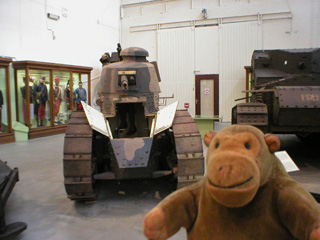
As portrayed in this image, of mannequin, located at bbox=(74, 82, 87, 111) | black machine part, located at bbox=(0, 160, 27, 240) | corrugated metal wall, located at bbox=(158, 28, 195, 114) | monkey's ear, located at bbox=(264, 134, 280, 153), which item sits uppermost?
corrugated metal wall, located at bbox=(158, 28, 195, 114)

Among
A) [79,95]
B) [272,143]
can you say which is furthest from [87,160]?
[79,95]

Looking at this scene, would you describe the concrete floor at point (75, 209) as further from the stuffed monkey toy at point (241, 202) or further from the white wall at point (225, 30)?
the white wall at point (225, 30)

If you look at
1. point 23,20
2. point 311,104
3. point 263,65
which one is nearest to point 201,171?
point 311,104

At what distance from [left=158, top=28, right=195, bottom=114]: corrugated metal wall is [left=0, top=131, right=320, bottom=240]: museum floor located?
7.87 m

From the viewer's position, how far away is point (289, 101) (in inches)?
202

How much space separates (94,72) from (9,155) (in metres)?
6.98

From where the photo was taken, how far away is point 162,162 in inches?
175

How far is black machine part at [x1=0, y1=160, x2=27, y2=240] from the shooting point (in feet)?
9.02

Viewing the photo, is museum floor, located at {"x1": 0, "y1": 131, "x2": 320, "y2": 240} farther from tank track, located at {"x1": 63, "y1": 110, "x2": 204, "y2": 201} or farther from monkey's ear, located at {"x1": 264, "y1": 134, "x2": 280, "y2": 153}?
monkey's ear, located at {"x1": 264, "y1": 134, "x2": 280, "y2": 153}

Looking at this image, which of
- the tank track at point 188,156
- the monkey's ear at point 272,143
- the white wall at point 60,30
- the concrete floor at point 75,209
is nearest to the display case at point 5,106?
the white wall at point 60,30

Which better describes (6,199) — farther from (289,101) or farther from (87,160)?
(289,101)

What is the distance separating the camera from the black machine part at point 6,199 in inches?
108

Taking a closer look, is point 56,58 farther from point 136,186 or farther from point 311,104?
point 311,104

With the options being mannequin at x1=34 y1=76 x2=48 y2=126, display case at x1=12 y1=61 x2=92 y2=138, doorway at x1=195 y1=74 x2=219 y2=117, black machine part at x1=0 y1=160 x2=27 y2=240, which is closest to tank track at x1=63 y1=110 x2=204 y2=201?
black machine part at x1=0 y1=160 x2=27 y2=240
